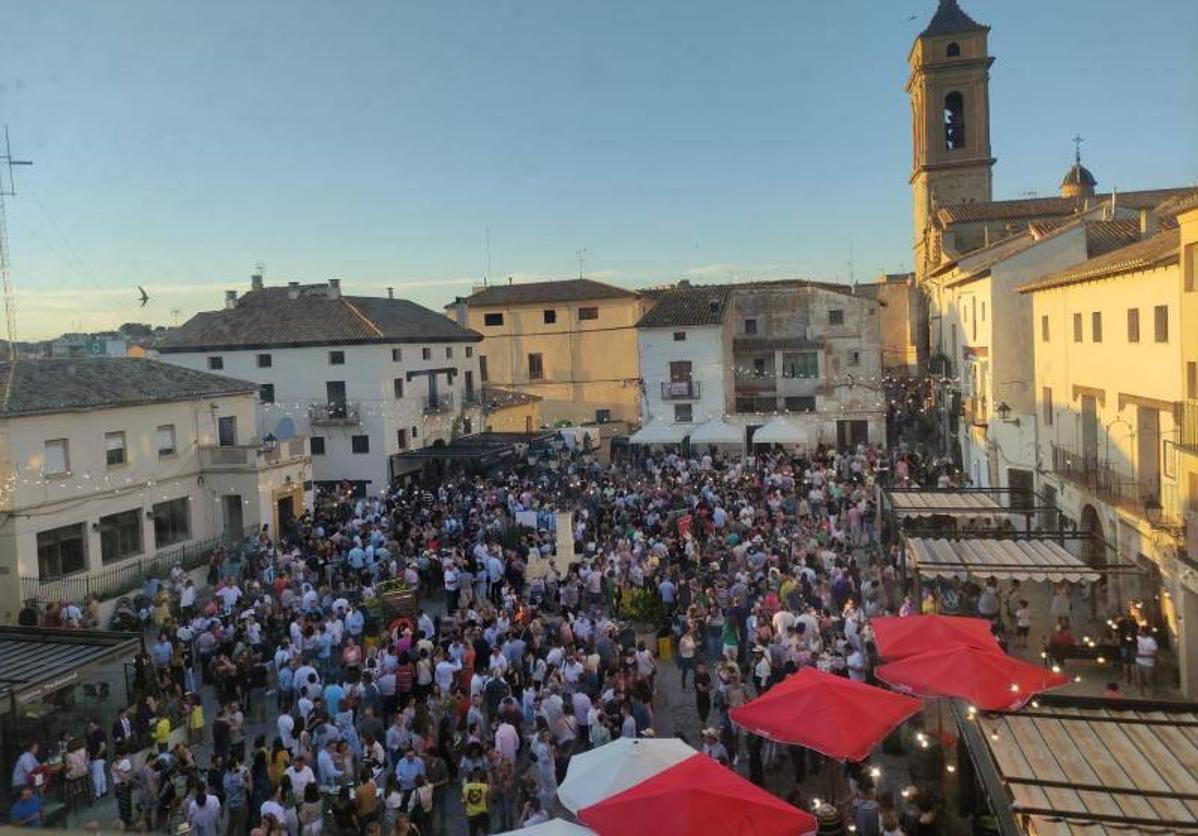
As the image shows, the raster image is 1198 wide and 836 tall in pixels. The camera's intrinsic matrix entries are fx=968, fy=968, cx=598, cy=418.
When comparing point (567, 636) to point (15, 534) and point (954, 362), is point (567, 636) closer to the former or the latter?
point (15, 534)

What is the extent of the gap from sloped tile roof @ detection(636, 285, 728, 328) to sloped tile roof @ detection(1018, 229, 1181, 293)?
20926 millimetres

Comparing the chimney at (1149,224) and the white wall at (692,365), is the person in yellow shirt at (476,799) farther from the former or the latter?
the white wall at (692,365)

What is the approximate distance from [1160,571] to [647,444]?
89.0 feet

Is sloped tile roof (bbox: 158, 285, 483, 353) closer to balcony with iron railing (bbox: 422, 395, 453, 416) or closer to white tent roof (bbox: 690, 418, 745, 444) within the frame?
balcony with iron railing (bbox: 422, 395, 453, 416)

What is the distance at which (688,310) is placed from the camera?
4331 centimetres

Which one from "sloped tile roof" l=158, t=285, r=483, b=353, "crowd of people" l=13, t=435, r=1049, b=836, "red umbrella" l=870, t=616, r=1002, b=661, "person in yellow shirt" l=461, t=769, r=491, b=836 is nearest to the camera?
"person in yellow shirt" l=461, t=769, r=491, b=836

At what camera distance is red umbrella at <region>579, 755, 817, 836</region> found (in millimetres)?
7742

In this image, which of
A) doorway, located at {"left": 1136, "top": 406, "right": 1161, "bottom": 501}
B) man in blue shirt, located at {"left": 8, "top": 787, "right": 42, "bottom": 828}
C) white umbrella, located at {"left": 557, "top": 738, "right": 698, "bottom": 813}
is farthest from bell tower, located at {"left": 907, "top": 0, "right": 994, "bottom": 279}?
man in blue shirt, located at {"left": 8, "top": 787, "right": 42, "bottom": 828}

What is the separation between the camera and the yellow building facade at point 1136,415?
14.8 m

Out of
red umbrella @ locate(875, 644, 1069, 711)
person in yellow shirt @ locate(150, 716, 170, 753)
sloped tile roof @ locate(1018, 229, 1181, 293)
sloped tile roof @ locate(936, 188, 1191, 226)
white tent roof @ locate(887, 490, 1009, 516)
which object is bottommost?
person in yellow shirt @ locate(150, 716, 170, 753)

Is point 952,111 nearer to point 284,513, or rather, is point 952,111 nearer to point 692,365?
point 692,365

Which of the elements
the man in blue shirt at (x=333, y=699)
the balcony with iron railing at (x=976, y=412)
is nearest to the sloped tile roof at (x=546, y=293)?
the balcony with iron railing at (x=976, y=412)

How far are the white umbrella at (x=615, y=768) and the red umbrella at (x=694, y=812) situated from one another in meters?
0.45

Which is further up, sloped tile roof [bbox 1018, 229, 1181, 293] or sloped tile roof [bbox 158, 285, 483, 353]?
sloped tile roof [bbox 158, 285, 483, 353]
